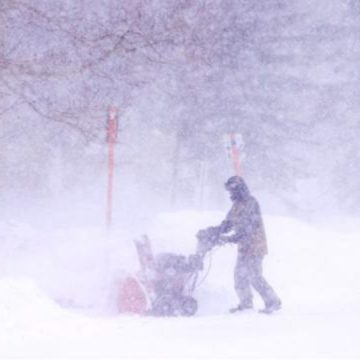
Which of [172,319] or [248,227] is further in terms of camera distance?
[248,227]

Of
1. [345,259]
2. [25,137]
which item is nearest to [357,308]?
[345,259]

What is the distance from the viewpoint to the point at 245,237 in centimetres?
917

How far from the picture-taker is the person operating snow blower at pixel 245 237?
916 centimetres

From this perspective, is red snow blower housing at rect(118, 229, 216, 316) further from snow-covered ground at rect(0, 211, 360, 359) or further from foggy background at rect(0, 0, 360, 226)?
foggy background at rect(0, 0, 360, 226)

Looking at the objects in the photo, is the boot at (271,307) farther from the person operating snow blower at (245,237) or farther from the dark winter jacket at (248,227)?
the dark winter jacket at (248,227)

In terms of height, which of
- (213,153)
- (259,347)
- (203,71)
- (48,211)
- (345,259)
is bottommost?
(259,347)

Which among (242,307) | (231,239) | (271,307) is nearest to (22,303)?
(231,239)

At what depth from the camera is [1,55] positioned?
34.2 feet

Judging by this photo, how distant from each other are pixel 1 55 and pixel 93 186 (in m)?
14.6

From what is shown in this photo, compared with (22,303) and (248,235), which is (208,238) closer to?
(248,235)

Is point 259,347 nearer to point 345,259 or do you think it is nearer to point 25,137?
point 345,259

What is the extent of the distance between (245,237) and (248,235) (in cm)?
5

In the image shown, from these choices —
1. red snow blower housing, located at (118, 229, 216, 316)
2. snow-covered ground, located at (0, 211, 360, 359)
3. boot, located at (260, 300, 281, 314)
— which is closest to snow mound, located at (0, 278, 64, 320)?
snow-covered ground, located at (0, 211, 360, 359)

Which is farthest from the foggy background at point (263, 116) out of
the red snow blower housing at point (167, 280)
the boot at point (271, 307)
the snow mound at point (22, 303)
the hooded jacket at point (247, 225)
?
the snow mound at point (22, 303)
